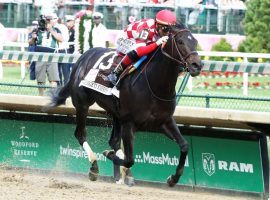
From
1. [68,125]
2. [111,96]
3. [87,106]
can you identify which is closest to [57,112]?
[68,125]

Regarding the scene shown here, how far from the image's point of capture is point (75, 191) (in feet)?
30.4

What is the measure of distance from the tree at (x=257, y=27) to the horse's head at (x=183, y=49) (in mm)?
13474

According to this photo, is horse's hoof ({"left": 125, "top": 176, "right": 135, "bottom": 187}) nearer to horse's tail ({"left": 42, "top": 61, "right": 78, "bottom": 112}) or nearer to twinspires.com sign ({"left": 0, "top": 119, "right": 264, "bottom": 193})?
twinspires.com sign ({"left": 0, "top": 119, "right": 264, "bottom": 193})

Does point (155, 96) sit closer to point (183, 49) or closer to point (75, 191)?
point (183, 49)

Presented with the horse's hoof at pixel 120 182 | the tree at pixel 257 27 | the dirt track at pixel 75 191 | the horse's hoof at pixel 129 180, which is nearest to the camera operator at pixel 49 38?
the dirt track at pixel 75 191

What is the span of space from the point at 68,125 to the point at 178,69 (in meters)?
2.82

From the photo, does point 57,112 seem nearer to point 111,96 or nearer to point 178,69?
point 111,96

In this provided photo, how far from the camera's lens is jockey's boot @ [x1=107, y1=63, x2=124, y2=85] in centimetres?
903

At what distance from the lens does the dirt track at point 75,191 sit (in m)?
8.82

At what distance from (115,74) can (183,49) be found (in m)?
1.17

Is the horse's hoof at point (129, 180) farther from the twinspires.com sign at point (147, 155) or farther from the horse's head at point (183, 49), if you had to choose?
the horse's head at point (183, 49)

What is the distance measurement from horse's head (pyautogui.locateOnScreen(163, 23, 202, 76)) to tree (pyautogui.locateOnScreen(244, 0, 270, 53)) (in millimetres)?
13474

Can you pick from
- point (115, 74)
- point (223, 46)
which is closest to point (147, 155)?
point (115, 74)

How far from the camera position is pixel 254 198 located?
9352 mm
